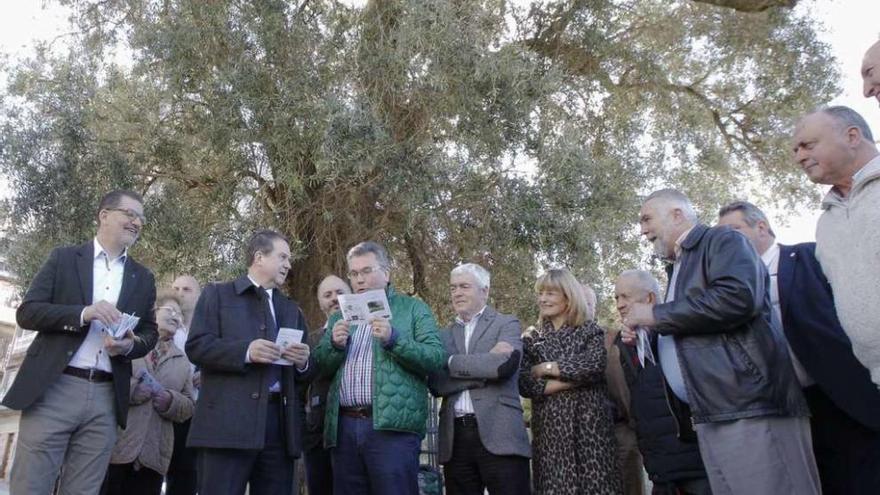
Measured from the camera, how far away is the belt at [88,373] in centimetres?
437

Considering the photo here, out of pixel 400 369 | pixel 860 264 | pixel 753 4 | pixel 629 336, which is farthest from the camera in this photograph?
pixel 753 4

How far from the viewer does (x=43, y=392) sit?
420 cm

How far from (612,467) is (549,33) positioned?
20.3 ft

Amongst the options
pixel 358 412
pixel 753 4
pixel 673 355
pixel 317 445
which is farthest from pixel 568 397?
pixel 753 4

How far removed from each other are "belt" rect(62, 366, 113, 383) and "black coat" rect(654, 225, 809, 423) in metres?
3.09

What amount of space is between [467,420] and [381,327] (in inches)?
37.0

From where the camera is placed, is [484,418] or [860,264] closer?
[860,264]

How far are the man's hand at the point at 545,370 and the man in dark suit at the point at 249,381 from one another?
1.47 meters

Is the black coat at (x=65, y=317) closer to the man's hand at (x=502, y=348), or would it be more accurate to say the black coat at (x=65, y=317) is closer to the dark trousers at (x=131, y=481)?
the dark trousers at (x=131, y=481)

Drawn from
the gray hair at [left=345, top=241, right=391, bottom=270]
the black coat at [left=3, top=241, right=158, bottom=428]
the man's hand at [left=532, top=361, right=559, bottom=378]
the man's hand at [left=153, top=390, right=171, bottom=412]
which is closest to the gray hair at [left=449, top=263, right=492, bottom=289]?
the gray hair at [left=345, top=241, right=391, bottom=270]

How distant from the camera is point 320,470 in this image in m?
5.50

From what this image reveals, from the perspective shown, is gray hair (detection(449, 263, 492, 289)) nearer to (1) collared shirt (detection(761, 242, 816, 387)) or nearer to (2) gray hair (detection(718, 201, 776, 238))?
(2) gray hair (detection(718, 201, 776, 238))

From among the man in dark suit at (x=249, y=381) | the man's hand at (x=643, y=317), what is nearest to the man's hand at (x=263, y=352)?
the man in dark suit at (x=249, y=381)

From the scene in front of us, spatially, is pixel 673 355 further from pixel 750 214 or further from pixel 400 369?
pixel 400 369
